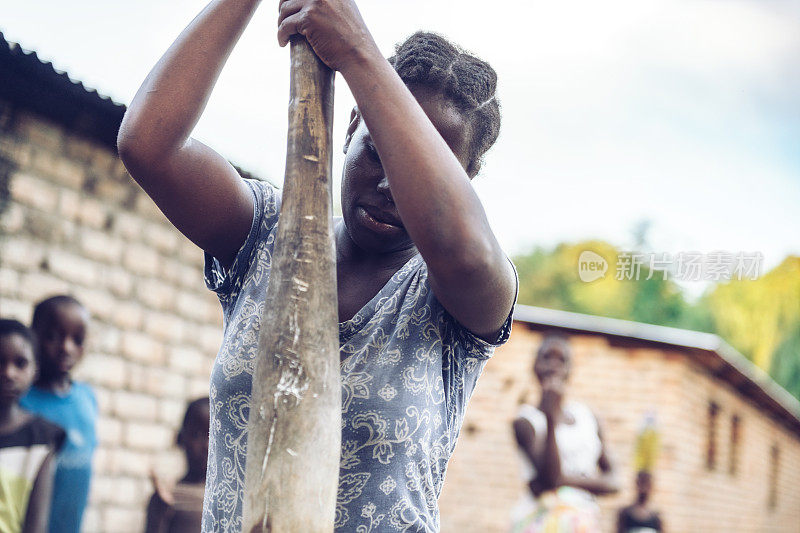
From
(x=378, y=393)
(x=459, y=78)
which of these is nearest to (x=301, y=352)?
(x=378, y=393)

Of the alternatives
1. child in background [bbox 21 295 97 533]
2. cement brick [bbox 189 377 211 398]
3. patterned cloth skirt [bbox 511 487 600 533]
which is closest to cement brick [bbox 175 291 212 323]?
cement brick [bbox 189 377 211 398]

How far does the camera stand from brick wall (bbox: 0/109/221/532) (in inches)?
213

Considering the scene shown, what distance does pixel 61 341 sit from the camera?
4.44 m

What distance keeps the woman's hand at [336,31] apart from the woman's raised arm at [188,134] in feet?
0.65

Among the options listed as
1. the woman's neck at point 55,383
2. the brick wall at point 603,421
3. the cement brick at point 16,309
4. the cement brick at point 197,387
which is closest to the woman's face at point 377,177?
the woman's neck at point 55,383

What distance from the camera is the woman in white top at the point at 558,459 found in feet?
19.1

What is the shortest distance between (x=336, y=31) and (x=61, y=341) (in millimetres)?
3616

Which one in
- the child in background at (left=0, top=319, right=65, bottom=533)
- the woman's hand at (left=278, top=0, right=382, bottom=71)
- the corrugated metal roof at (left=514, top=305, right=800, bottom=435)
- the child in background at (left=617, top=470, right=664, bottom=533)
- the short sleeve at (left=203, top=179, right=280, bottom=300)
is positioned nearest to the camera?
the woman's hand at (left=278, top=0, right=382, bottom=71)

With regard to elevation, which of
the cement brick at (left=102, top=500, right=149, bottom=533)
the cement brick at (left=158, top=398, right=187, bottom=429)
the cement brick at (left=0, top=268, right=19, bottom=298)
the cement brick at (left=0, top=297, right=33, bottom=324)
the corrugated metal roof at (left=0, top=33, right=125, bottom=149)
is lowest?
the cement brick at (left=102, top=500, right=149, bottom=533)

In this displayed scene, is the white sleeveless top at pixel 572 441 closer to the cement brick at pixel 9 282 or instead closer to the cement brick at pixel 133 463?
the cement brick at pixel 133 463

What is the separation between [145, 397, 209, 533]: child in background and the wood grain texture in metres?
3.70

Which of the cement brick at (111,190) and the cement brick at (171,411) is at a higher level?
the cement brick at (111,190)

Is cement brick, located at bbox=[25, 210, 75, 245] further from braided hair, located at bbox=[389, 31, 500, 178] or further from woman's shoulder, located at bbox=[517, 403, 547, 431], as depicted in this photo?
braided hair, located at bbox=[389, 31, 500, 178]

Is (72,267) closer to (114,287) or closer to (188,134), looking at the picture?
(114,287)
